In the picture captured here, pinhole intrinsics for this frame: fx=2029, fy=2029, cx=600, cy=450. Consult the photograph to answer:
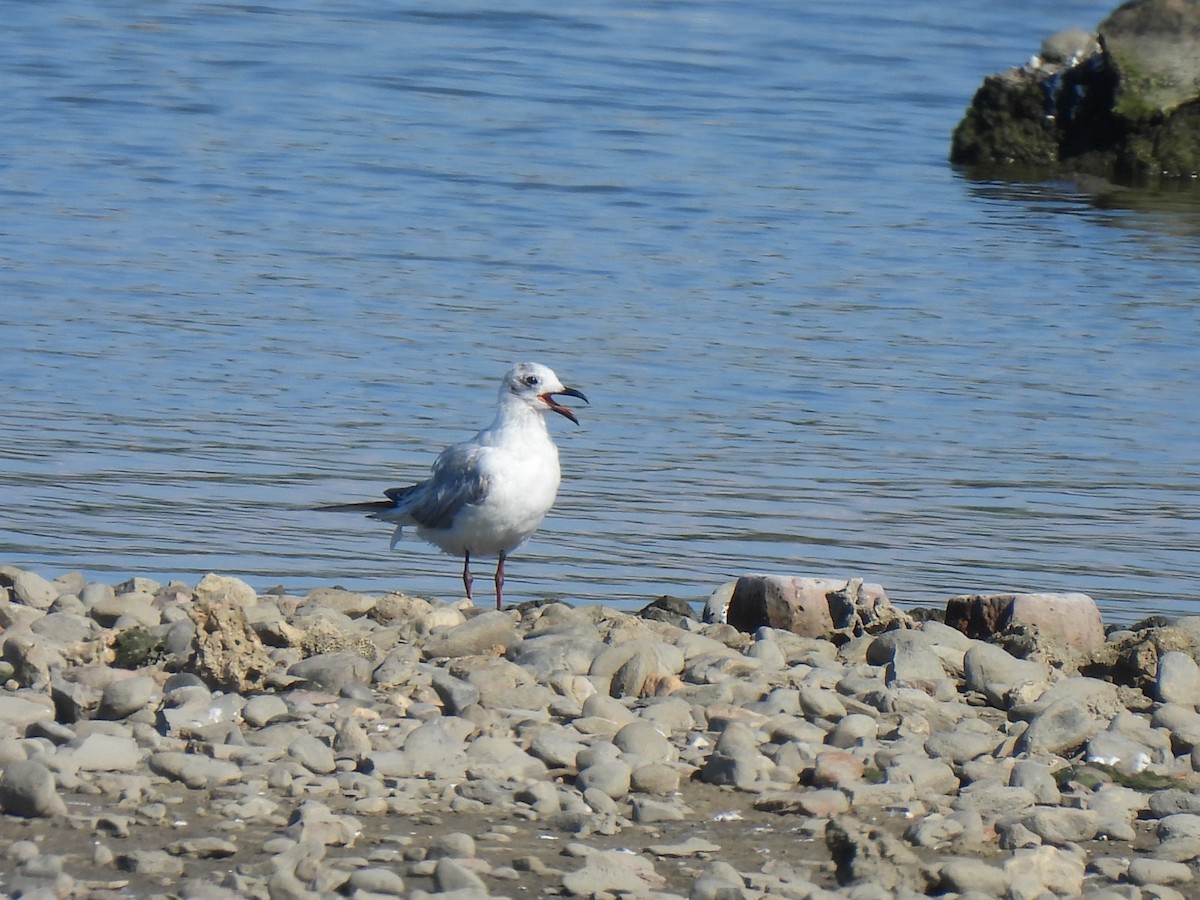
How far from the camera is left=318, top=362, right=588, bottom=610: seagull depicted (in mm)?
6730

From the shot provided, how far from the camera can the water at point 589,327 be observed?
7.70 m

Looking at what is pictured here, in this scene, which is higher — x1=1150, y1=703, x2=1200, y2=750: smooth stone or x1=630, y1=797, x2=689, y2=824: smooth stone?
x1=1150, y1=703, x2=1200, y2=750: smooth stone

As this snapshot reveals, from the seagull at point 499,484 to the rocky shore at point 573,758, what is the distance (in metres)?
0.85

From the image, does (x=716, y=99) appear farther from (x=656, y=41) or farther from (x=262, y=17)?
(x=262, y=17)

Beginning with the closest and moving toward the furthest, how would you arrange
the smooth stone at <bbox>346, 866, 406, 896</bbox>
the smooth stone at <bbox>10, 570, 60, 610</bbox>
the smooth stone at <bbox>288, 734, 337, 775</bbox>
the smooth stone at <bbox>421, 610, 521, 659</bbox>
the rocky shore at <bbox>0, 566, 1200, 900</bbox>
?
the smooth stone at <bbox>346, 866, 406, 896</bbox>
the rocky shore at <bbox>0, 566, 1200, 900</bbox>
the smooth stone at <bbox>288, 734, 337, 775</bbox>
the smooth stone at <bbox>421, 610, 521, 659</bbox>
the smooth stone at <bbox>10, 570, 60, 610</bbox>

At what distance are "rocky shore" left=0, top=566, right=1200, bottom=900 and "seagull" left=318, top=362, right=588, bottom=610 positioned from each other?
0.85m

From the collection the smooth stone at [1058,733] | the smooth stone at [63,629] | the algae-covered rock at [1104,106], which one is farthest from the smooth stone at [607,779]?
the algae-covered rock at [1104,106]

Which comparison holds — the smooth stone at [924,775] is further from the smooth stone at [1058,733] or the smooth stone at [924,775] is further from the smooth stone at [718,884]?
the smooth stone at [718,884]

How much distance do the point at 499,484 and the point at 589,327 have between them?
3.93 m

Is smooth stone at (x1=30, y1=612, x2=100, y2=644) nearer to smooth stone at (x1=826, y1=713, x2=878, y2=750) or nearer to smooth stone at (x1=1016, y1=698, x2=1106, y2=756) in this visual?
smooth stone at (x1=826, y1=713, x2=878, y2=750)

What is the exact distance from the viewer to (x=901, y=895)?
395cm

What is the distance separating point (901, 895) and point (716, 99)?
47.5 ft

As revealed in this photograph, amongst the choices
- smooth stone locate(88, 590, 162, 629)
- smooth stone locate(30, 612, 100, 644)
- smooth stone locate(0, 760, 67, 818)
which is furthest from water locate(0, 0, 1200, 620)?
smooth stone locate(0, 760, 67, 818)

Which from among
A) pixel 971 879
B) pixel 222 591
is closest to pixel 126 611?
pixel 222 591
